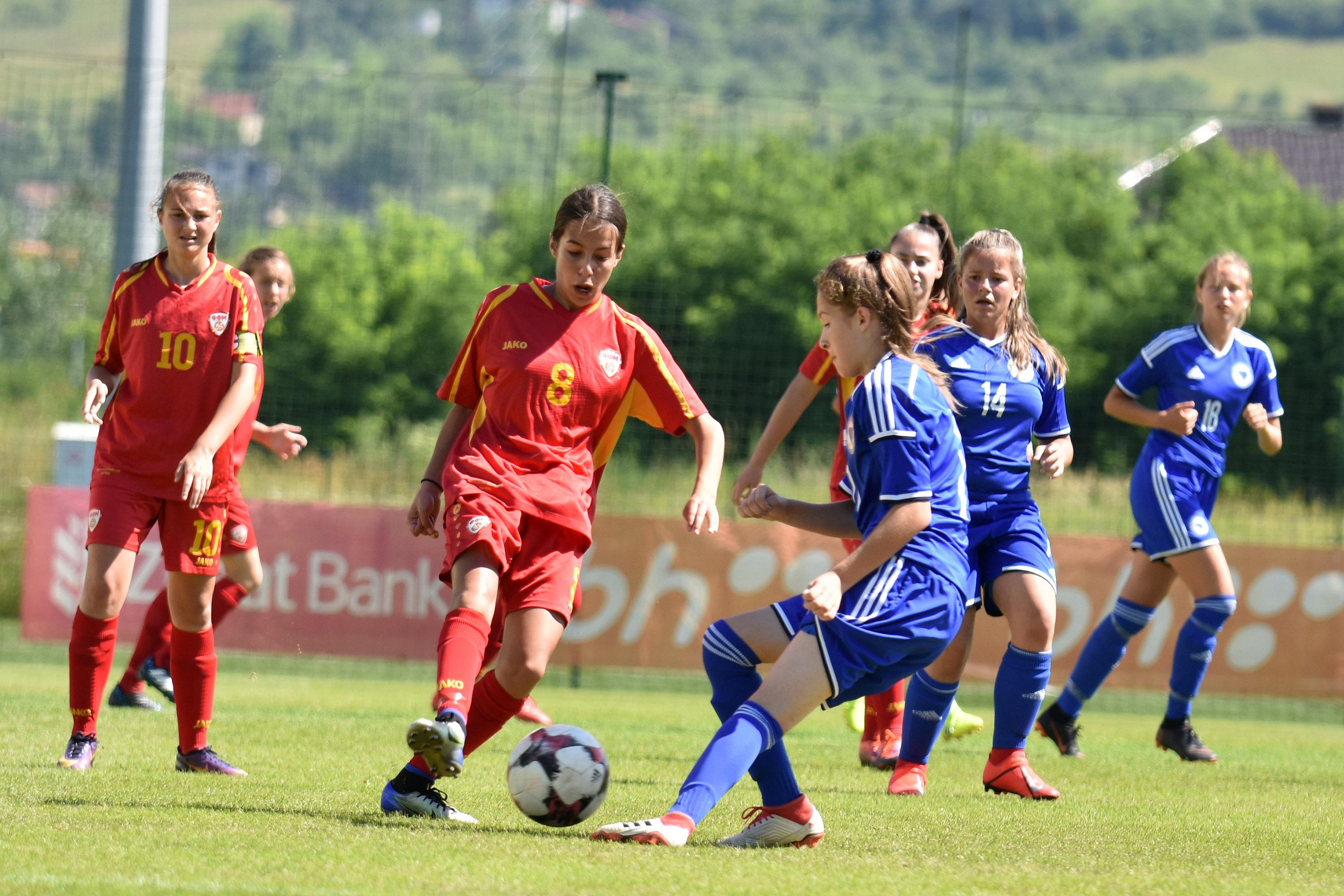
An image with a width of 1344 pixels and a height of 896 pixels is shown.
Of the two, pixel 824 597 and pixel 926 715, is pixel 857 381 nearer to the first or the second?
pixel 926 715

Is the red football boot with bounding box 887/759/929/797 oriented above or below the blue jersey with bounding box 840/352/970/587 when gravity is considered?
below

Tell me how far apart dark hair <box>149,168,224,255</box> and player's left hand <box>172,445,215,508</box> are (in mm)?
871

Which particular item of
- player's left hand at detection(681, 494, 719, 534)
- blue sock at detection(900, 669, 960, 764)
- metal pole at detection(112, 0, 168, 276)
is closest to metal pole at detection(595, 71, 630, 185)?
metal pole at detection(112, 0, 168, 276)

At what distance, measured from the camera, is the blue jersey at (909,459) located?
4312mm

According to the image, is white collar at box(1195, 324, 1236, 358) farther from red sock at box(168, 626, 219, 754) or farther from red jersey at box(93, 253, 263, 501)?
red sock at box(168, 626, 219, 754)

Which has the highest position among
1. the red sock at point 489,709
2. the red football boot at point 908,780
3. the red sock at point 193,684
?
the red sock at point 489,709

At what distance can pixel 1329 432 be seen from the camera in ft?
43.0

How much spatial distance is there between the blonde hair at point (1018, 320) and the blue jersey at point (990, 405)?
0.03 metres

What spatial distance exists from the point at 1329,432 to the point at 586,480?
9.76 m

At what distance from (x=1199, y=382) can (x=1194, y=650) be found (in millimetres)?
1273

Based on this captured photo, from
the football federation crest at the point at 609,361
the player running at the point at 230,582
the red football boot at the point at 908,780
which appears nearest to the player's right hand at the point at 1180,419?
the red football boot at the point at 908,780

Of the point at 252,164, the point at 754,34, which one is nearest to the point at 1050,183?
the point at 252,164

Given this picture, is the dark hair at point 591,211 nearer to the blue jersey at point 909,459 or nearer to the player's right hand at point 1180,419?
the blue jersey at point 909,459

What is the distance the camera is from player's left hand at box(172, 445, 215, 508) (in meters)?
5.21
